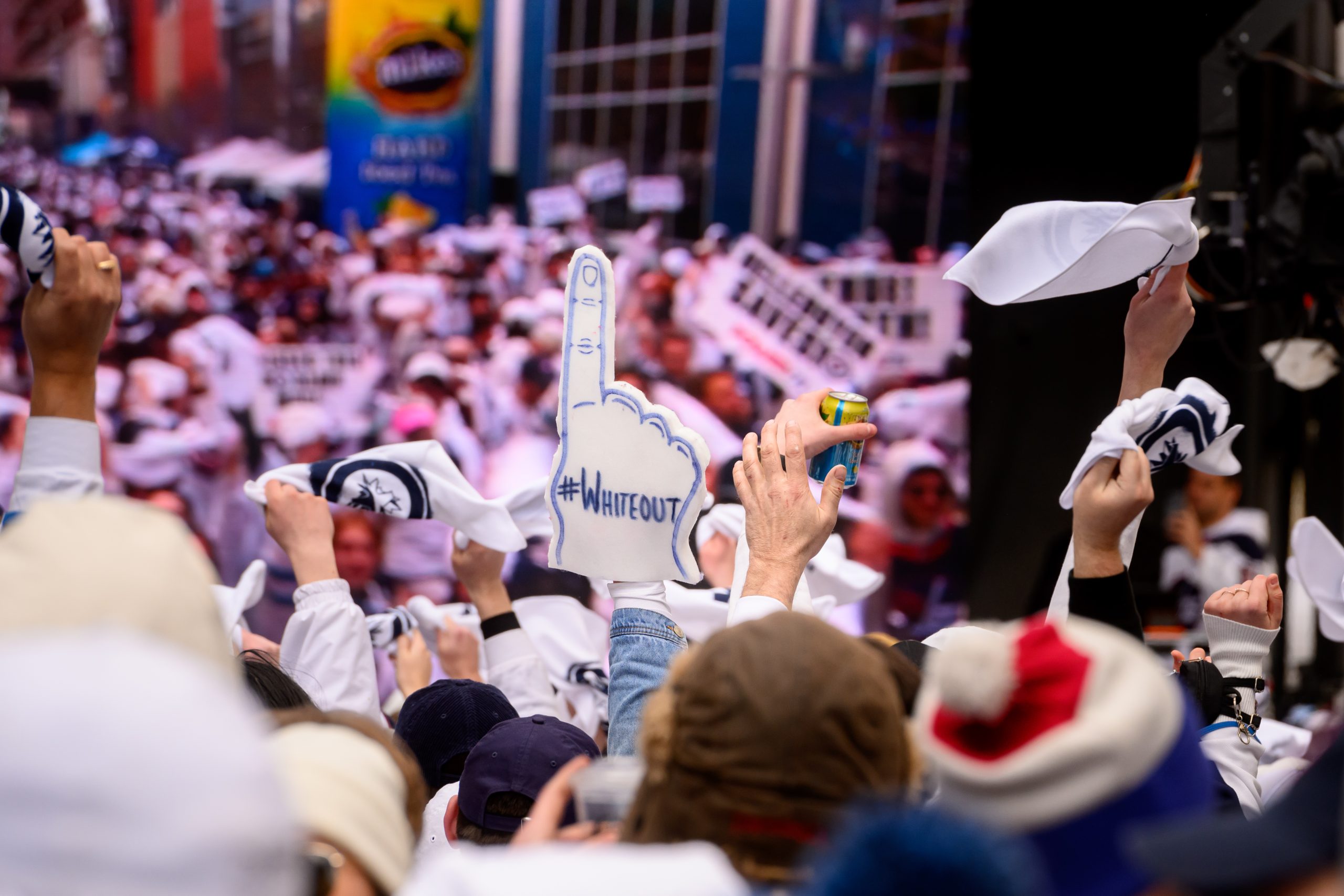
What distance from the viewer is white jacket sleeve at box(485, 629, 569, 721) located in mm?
2158

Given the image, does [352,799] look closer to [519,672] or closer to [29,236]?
[29,236]

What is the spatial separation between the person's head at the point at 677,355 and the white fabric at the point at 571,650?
6.64 feet

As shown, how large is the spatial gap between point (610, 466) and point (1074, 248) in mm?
763

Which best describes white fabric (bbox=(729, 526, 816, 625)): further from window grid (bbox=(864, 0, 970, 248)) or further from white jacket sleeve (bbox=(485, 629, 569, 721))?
window grid (bbox=(864, 0, 970, 248))

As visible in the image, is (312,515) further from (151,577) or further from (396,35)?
(396,35)

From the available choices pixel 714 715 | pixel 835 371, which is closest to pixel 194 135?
pixel 835 371

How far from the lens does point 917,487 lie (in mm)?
4555

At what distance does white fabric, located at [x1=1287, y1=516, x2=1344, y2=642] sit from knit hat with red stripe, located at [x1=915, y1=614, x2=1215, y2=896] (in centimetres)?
137

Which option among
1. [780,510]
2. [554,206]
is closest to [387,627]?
[780,510]

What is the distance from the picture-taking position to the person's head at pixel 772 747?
95 centimetres

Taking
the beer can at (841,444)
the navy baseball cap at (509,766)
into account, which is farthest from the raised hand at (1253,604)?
the navy baseball cap at (509,766)

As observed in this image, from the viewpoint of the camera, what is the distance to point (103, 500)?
101 cm

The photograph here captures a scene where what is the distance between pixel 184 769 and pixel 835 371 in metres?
4.05

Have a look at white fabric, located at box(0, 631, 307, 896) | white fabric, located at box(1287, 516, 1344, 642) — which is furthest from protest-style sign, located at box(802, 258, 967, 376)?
white fabric, located at box(0, 631, 307, 896)
